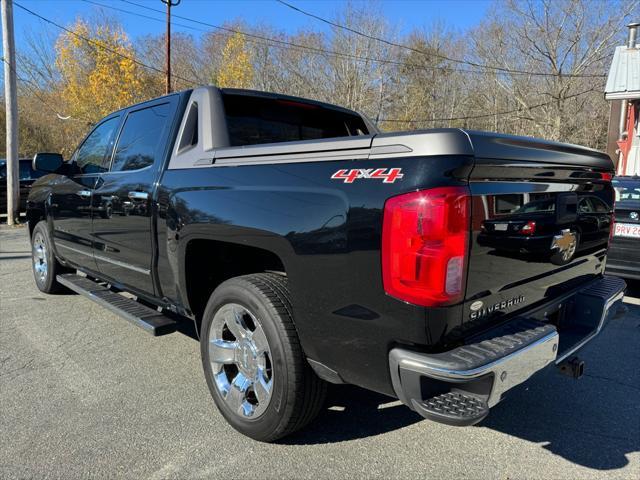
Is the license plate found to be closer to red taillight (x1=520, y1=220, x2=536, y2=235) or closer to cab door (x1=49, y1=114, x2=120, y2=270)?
red taillight (x1=520, y1=220, x2=536, y2=235)

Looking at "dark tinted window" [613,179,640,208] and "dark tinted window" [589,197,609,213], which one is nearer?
"dark tinted window" [589,197,609,213]

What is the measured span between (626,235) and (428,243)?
478cm

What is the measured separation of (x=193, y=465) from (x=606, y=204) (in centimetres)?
293

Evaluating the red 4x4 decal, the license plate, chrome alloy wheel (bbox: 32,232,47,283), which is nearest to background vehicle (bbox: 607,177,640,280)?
the license plate

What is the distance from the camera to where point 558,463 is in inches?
98.3

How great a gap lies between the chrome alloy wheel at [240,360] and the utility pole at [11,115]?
491 inches

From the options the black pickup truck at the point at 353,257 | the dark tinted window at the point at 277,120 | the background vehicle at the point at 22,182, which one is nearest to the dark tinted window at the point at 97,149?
the black pickup truck at the point at 353,257

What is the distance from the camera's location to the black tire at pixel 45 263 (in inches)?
209

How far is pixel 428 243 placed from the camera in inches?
73.5

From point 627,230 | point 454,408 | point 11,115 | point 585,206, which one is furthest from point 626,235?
point 11,115

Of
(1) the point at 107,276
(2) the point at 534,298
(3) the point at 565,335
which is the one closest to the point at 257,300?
(2) the point at 534,298

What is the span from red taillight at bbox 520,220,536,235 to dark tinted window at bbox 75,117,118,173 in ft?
11.5

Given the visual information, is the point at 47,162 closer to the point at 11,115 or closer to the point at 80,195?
the point at 80,195

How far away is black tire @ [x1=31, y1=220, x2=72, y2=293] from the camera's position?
532cm
